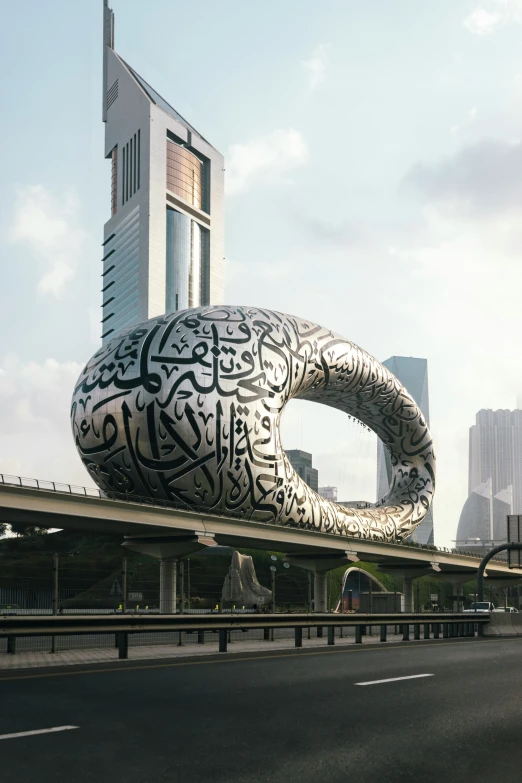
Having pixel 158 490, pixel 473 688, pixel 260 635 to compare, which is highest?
pixel 158 490

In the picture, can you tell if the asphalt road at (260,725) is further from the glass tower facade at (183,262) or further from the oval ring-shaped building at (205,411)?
the glass tower facade at (183,262)

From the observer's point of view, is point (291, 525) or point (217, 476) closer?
point (217, 476)

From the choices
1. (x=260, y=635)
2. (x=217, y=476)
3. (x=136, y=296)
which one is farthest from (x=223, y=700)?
(x=136, y=296)

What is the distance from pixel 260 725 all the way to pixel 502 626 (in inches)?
929

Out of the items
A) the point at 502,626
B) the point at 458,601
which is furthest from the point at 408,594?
the point at 502,626

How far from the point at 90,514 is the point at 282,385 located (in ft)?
60.7

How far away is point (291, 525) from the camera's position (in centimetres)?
5553

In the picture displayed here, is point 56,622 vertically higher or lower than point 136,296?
lower

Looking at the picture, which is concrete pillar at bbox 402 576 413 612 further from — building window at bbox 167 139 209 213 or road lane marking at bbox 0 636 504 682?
building window at bbox 167 139 209 213

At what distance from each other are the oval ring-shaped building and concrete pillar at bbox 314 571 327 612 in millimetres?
4184

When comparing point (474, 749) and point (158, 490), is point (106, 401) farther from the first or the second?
point (474, 749)

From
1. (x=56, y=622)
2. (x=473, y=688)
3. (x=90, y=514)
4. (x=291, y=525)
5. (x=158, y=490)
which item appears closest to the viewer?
(x=473, y=688)

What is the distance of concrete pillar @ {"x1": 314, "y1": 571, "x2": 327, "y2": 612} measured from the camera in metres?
60.4

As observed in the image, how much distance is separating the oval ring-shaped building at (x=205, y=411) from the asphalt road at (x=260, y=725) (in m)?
36.4
